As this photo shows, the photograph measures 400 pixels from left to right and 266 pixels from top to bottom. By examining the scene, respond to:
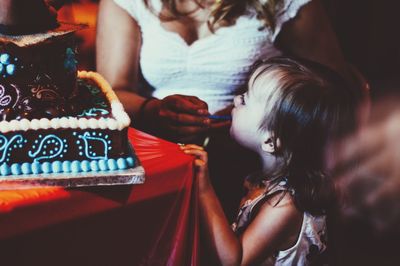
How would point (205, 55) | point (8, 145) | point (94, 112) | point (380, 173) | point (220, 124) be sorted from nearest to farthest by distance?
point (8, 145)
point (94, 112)
point (220, 124)
point (205, 55)
point (380, 173)

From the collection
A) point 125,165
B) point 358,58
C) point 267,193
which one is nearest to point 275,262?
point 267,193

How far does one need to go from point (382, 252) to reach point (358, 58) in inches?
51.5

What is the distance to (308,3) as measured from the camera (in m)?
1.83

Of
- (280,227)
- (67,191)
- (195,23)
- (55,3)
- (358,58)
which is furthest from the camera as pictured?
(358,58)

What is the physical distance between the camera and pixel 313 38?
1861 mm

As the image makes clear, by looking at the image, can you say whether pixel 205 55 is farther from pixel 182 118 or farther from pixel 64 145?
pixel 64 145

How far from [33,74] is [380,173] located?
2293mm

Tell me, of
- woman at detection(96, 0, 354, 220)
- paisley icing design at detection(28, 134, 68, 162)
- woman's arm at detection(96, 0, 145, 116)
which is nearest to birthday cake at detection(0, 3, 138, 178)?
paisley icing design at detection(28, 134, 68, 162)

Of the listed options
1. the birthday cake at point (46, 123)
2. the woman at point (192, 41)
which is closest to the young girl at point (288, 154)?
the woman at point (192, 41)

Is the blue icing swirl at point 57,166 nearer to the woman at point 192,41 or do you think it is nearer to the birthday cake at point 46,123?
the birthday cake at point 46,123

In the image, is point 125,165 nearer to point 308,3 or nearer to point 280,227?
point 280,227

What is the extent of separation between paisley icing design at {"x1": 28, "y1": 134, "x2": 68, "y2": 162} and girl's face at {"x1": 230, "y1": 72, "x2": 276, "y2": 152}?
1.86 feet

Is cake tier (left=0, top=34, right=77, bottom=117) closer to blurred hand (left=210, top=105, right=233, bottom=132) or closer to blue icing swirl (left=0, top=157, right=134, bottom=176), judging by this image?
blue icing swirl (left=0, top=157, right=134, bottom=176)

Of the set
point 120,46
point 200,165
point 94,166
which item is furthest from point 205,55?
point 94,166
